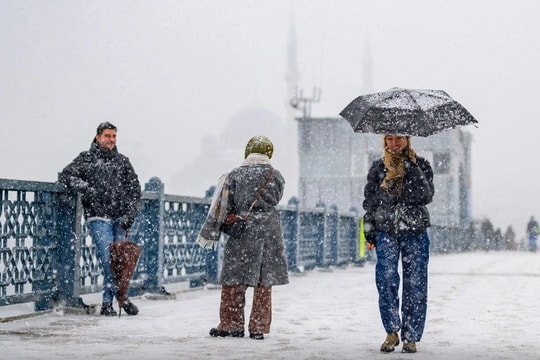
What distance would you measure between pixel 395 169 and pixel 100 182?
12.6 feet

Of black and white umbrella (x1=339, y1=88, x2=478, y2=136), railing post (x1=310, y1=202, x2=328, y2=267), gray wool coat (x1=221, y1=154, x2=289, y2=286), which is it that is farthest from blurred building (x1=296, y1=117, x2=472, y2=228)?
black and white umbrella (x1=339, y1=88, x2=478, y2=136)

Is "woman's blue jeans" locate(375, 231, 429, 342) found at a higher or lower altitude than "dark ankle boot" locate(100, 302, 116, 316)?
higher

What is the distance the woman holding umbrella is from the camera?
704 centimetres

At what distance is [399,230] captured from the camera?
7.02 metres

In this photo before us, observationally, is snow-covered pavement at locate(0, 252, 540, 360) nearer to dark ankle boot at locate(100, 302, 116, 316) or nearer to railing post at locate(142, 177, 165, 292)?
dark ankle boot at locate(100, 302, 116, 316)

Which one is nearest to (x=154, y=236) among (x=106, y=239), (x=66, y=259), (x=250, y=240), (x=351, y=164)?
(x=66, y=259)

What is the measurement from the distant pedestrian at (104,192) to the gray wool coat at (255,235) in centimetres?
224

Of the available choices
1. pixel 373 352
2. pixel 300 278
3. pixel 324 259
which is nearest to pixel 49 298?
pixel 373 352

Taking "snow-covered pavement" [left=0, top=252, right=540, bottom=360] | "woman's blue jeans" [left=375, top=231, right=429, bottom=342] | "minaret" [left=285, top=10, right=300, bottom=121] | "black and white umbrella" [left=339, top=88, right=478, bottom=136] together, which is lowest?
"snow-covered pavement" [left=0, top=252, right=540, bottom=360]

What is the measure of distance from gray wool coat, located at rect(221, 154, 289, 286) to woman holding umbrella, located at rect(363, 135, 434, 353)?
3.62ft

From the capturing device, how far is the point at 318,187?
57031mm

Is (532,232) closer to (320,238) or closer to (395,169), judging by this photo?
(320,238)

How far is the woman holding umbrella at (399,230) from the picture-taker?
7043 mm

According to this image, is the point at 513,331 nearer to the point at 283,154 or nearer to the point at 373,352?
the point at 373,352
